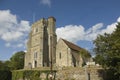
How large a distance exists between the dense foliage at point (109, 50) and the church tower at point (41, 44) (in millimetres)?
33165

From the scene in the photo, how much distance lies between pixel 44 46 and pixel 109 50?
125ft

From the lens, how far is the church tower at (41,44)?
6619 cm

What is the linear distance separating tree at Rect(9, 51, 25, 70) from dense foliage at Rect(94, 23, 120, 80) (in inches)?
1963

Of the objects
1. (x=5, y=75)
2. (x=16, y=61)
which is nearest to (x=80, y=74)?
(x=5, y=75)

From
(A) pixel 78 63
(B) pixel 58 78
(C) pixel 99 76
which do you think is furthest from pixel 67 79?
(A) pixel 78 63

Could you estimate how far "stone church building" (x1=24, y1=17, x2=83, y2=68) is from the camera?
201ft

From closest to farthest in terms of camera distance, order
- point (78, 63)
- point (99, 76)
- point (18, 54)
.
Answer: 1. point (99, 76)
2. point (78, 63)
3. point (18, 54)

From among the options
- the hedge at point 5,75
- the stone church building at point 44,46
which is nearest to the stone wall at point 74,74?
the hedge at point 5,75

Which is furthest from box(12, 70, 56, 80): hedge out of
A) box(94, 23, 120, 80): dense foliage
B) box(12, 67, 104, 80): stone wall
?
box(94, 23, 120, 80): dense foliage

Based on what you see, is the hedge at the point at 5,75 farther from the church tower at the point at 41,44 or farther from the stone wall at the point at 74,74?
the church tower at the point at 41,44

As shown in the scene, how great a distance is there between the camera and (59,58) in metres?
59.8

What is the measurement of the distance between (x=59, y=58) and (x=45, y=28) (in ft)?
45.9

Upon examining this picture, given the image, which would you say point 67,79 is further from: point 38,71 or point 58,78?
point 38,71

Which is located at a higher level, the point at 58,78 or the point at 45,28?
the point at 45,28
